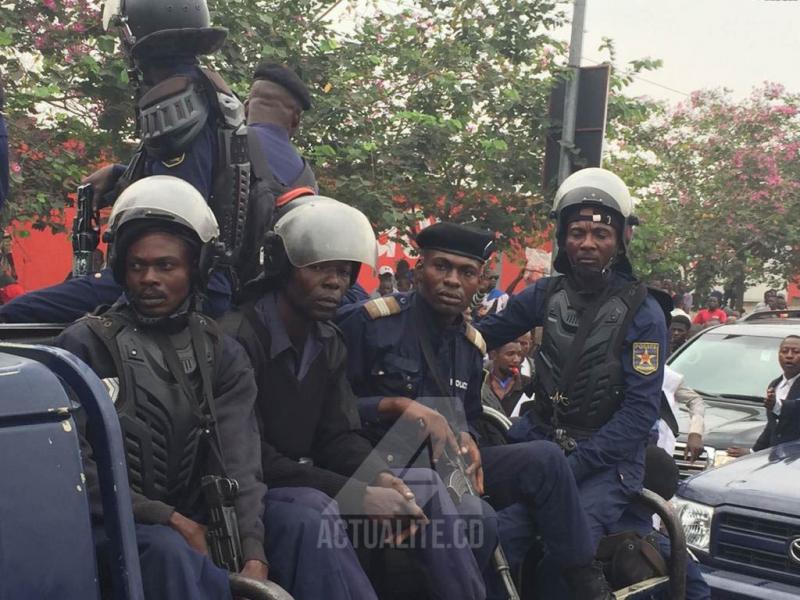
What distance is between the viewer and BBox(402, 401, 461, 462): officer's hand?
324cm

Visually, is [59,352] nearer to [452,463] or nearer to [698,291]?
[452,463]

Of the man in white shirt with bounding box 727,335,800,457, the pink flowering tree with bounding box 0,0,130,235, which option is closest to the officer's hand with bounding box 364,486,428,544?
the man in white shirt with bounding box 727,335,800,457

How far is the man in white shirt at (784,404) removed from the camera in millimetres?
5871

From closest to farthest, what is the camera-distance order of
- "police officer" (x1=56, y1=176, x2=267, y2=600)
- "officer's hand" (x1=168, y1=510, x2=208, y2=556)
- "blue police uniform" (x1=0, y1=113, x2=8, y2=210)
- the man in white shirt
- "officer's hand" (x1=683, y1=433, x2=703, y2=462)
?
1. "police officer" (x1=56, y1=176, x2=267, y2=600)
2. "officer's hand" (x1=168, y1=510, x2=208, y2=556)
3. "blue police uniform" (x1=0, y1=113, x2=8, y2=210)
4. the man in white shirt
5. "officer's hand" (x1=683, y1=433, x2=703, y2=462)

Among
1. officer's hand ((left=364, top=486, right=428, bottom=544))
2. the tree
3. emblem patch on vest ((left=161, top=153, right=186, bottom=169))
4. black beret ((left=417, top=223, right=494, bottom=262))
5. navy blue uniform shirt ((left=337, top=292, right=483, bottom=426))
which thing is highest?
the tree

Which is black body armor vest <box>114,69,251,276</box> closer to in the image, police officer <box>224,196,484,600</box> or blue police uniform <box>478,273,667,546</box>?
police officer <box>224,196,484,600</box>

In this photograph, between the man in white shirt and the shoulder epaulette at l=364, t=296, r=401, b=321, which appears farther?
Answer: the man in white shirt

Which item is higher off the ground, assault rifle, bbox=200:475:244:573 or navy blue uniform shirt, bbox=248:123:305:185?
navy blue uniform shirt, bbox=248:123:305:185

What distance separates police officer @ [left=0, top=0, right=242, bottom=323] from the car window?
560 cm

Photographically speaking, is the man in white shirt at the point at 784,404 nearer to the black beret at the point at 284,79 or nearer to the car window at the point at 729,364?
the car window at the point at 729,364

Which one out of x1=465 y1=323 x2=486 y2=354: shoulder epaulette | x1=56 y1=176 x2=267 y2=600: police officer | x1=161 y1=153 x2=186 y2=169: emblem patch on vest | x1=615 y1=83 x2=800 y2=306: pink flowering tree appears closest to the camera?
x1=56 y1=176 x2=267 y2=600: police officer

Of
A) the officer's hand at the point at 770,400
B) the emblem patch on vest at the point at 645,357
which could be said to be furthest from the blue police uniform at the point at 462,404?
the officer's hand at the point at 770,400

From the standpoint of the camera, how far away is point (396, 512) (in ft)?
9.43

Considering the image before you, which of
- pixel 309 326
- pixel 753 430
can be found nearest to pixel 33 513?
pixel 309 326
